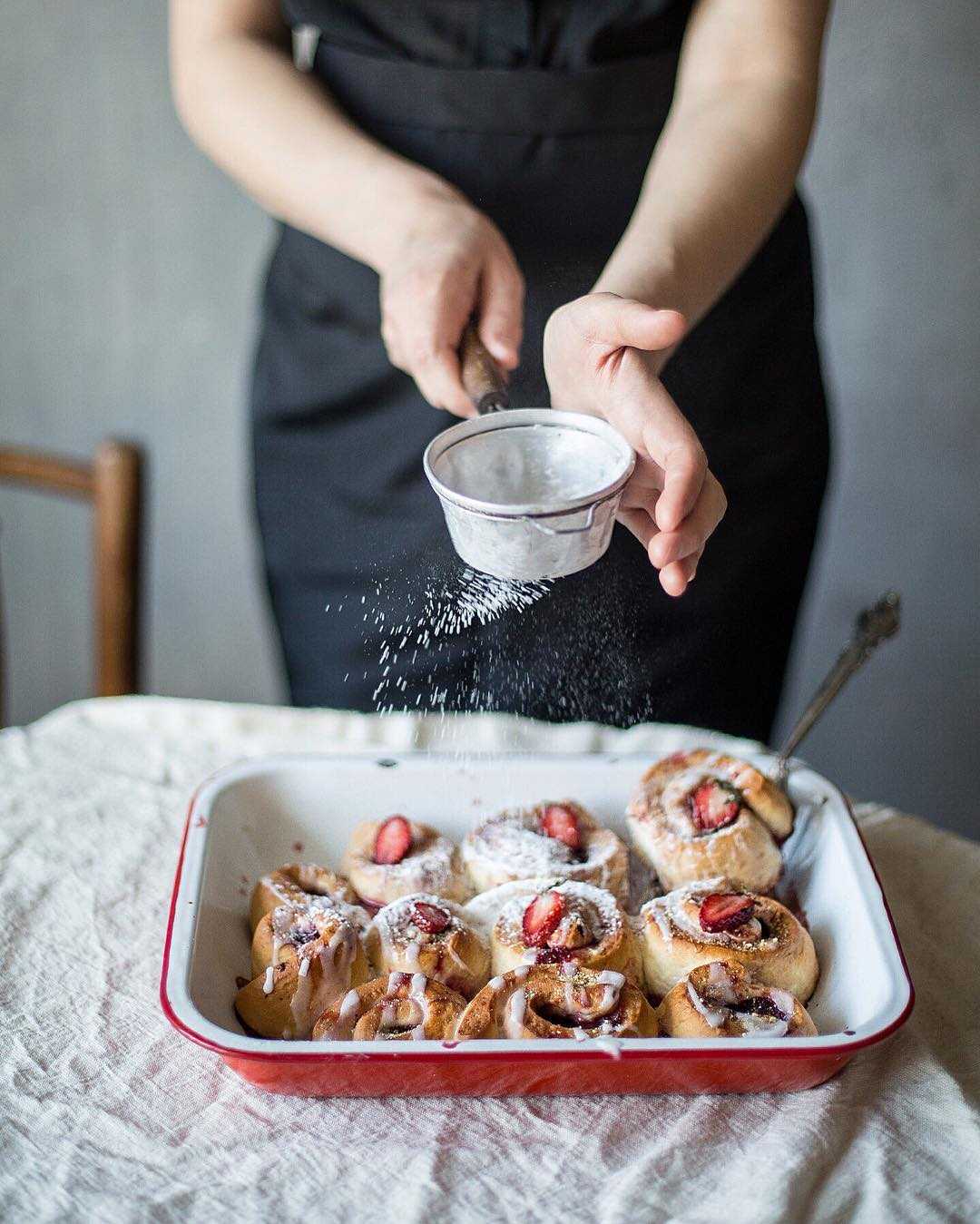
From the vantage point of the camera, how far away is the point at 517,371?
919 millimetres

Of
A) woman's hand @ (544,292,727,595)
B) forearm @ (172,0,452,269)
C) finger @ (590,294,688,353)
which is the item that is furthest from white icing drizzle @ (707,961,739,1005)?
forearm @ (172,0,452,269)

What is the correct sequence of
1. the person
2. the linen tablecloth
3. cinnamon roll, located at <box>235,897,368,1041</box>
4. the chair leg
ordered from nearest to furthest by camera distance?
1. the linen tablecloth
2. cinnamon roll, located at <box>235,897,368,1041</box>
3. the person
4. the chair leg

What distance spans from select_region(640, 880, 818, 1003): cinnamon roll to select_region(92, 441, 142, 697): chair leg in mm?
720

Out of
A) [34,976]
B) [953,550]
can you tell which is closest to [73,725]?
[34,976]

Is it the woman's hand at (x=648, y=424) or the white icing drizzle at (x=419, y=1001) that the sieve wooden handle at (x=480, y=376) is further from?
the white icing drizzle at (x=419, y=1001)

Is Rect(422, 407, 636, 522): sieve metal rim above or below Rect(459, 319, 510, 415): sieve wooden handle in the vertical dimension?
above

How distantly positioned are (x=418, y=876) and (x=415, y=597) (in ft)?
0.59

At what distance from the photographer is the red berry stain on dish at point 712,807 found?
845 mm

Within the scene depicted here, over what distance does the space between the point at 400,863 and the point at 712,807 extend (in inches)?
8.4

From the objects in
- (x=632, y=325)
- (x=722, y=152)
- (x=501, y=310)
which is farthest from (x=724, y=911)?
(x=722, y=152)

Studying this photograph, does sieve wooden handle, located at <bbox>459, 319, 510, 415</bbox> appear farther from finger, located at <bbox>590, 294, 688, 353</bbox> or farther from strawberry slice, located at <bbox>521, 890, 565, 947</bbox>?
strawberry slice, located at <bbox>521, 890, 565, 947</bbox>

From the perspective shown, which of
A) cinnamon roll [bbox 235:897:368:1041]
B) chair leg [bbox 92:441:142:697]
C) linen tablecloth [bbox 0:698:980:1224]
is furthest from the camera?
chair leg [bbox 92:441:142:697]

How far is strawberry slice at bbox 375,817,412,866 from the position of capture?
0.84 meters

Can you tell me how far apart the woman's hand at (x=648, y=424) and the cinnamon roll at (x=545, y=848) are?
209mm
